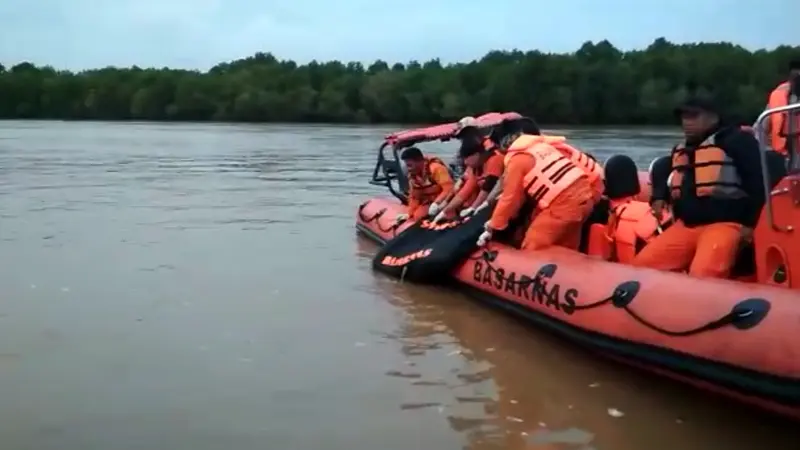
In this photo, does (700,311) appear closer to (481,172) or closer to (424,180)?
(481,172)

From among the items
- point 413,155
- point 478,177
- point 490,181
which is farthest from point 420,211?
point 490,181

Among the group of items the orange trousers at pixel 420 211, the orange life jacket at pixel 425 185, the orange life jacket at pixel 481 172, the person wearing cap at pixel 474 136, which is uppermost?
the person wearing cap at pixel 474 136

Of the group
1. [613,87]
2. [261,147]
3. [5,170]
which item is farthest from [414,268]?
[613,87]

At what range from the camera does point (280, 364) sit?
566 cm

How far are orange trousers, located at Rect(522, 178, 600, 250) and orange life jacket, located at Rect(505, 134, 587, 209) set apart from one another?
41 mm

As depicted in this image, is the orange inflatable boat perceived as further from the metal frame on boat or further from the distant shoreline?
the distant shoreline

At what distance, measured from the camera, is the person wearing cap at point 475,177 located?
7963 mm

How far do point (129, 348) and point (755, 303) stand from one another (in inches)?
132

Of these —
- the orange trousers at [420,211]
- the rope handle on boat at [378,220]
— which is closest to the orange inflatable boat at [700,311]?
the orange trousers at [420,211]

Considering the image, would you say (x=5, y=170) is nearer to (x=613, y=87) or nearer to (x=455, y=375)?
(x=455, y=375)

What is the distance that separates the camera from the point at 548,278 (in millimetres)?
6125

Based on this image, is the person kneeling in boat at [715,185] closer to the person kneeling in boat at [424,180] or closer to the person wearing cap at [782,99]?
the person wearing cap at [782,99]

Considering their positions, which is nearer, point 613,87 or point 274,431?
point 274,431

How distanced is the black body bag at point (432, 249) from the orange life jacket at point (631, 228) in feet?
3.44
